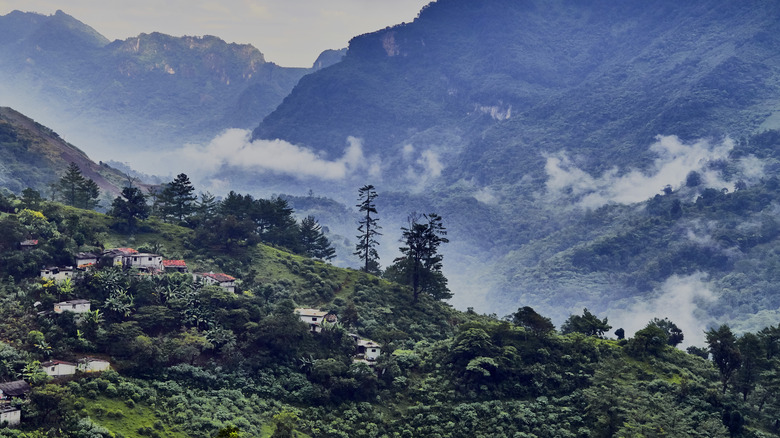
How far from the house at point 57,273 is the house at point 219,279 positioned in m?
14.4

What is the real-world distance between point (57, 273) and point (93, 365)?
18960 mm

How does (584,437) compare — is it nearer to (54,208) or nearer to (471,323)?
(471,323)

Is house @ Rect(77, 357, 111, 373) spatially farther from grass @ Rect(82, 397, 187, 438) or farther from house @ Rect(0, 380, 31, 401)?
house @ Rect(0, 380, 31, 401)

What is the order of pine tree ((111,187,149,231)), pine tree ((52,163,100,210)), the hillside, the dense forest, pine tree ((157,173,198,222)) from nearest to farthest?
the hillside → the dense forest → pine tree ((111,187,149,231)) → pine tree ((157,173,198,222)) → pine tree ((52,163,100,210))

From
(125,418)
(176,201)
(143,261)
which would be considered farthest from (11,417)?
(176,201)

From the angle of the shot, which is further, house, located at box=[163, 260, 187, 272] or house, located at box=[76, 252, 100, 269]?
house, located at box=[163, 260, 187, 272]

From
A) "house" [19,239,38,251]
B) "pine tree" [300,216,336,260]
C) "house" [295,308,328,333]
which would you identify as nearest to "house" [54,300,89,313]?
"house" [19,239,38,251]

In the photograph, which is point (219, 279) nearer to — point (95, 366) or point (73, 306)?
point (73, 306)

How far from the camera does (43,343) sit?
6675cm

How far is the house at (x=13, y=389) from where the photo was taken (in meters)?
58.0

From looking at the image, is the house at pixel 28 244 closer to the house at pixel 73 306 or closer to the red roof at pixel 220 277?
the house at pixel 73 306

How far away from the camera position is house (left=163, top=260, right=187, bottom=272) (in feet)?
303

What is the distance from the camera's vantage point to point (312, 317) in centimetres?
8688

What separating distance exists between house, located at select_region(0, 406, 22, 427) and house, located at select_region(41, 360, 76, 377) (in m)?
6.27
